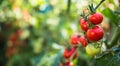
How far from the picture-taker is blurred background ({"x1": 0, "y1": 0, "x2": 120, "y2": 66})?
2.79 meters

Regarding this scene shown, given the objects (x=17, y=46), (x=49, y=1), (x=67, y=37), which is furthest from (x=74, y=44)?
(x=17, y=46)

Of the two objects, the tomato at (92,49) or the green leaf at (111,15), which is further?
the green leaf at (111,15)

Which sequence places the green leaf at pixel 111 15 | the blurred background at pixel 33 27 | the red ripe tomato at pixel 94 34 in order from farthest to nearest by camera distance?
the blurred background at pixel 33 27 < the green leaf at pixel 111 15 < the red ripe tomato at pixel 94 34

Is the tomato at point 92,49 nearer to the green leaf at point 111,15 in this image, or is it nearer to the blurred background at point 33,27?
the green leaf at point 111,15

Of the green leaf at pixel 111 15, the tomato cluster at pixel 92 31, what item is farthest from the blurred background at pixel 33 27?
the tomato cluster at pixel 92 31

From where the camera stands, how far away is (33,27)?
3275 mm

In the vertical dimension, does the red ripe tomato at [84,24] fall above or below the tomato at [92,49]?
above

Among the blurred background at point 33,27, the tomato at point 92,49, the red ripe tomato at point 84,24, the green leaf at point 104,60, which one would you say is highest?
the blurred background at point 33,27

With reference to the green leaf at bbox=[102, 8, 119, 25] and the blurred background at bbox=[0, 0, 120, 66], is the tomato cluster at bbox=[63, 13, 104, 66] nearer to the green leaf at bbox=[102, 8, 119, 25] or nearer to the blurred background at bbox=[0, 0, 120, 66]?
the green leaf at bbox=[102, 8, 119, 25]

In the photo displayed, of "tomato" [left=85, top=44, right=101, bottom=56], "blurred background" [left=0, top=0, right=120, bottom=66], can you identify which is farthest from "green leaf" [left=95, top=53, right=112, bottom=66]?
"blurred background" [left=0, top=0, right=120, bottom=66]

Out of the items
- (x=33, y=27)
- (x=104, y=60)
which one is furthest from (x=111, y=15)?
(x=33, y=27)

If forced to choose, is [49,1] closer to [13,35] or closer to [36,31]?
[36,31]

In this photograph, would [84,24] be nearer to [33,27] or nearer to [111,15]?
[111,15]

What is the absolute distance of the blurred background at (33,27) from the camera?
9.14ft
